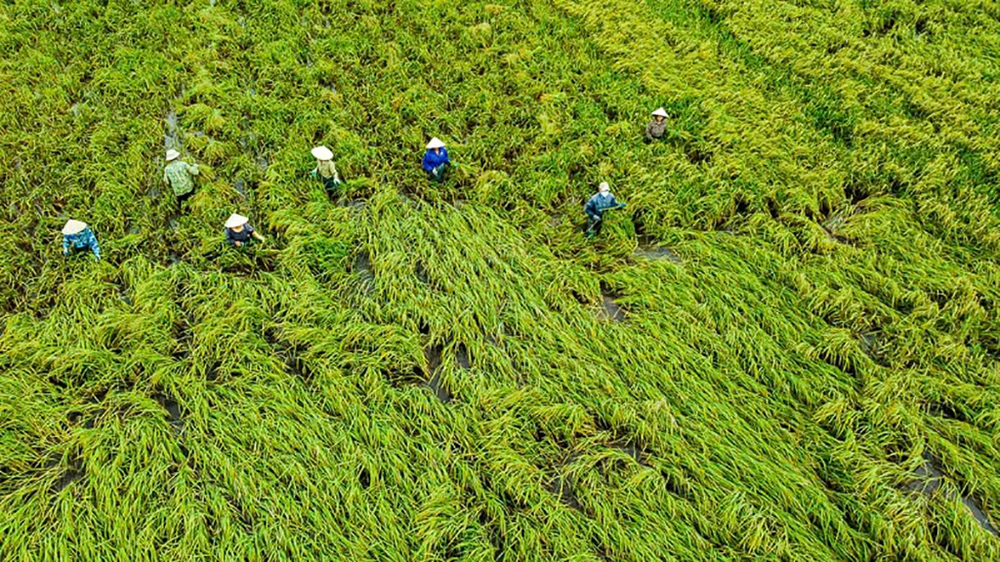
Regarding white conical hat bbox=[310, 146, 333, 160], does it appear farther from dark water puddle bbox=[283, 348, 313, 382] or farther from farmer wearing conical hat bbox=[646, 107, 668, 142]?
farmer wearing conical hat bbox=[646, 107, 668, 142]

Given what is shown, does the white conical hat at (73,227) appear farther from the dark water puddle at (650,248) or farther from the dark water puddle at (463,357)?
the dark water puddle at (650,248)

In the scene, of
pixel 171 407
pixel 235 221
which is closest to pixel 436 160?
pixel 235 221

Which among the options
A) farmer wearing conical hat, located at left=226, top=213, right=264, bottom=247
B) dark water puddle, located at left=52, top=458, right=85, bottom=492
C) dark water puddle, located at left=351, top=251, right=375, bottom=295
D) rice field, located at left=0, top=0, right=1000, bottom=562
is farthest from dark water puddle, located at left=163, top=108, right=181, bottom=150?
dark water puddle, located at left=52, top=458, right=85, bottom=492

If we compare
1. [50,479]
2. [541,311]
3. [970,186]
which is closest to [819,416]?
[541,311]

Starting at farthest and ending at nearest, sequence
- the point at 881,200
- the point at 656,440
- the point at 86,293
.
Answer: the point at 881,200, the point at 86,293, the point at 656,440

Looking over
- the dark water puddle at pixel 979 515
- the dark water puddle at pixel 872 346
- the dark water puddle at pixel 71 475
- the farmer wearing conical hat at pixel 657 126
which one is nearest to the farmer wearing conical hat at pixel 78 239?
the dark water puddle at pixel 71 475

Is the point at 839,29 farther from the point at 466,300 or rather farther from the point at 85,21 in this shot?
the point at 85,21

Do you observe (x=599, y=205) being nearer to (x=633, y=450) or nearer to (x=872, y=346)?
(x=633, y=450)
